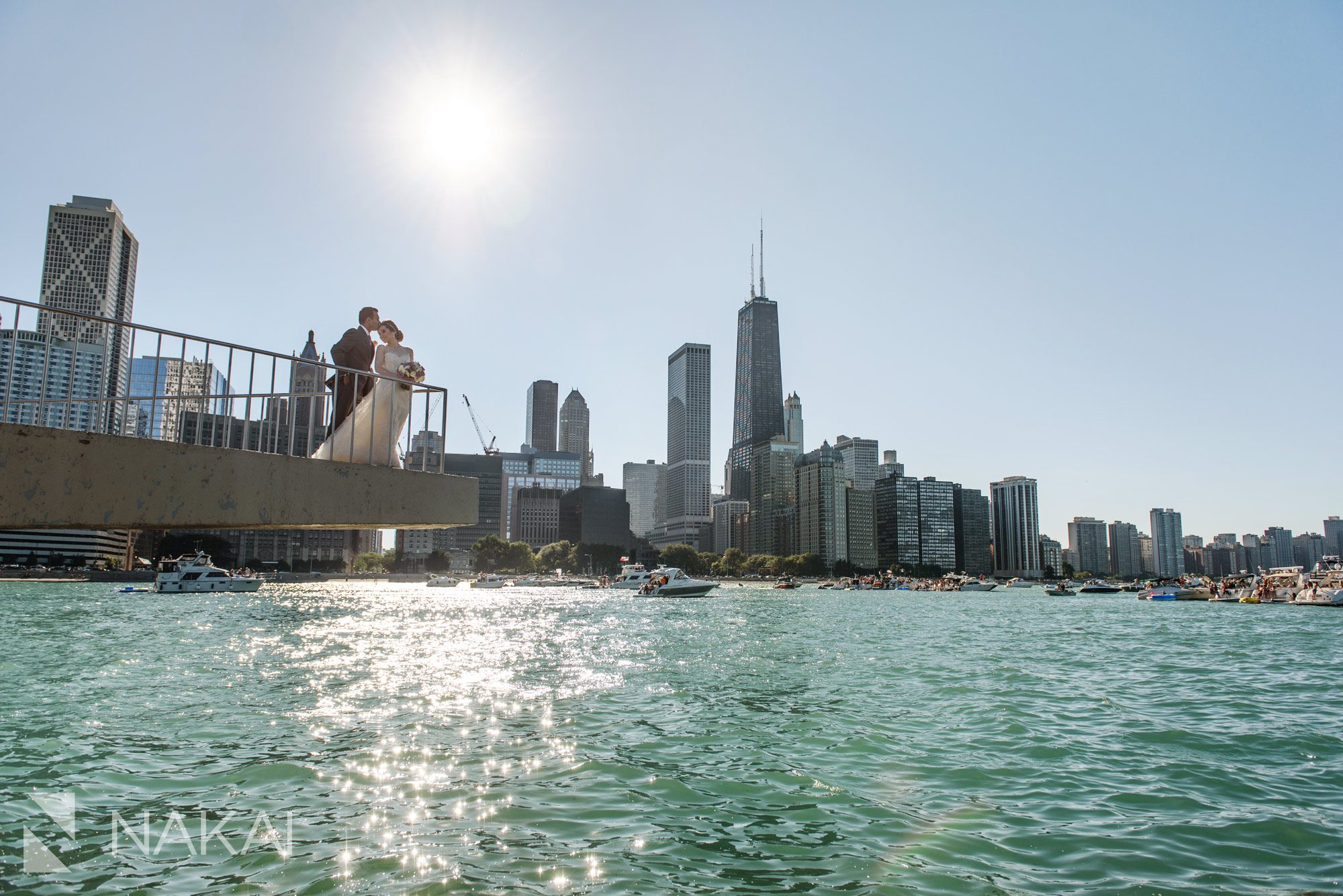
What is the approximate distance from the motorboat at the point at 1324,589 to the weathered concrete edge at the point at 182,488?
109m

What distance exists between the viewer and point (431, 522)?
10852 millimetres

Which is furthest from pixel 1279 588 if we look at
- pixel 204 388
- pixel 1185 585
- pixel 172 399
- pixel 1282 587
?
pixel 172 399

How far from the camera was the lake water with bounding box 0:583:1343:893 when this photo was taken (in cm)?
904

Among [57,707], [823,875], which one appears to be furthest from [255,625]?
[823,875]

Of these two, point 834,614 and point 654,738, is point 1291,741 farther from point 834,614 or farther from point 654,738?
point 834,614

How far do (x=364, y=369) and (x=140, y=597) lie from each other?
96.4 meters

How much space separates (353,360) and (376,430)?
1.41m

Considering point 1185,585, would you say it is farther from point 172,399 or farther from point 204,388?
point 172,399

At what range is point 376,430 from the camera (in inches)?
429

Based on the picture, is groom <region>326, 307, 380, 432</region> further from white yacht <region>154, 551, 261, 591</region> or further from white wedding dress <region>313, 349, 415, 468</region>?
white yacht <region>154, 551, 261, 591</region>

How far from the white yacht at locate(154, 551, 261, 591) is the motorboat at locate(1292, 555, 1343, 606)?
13833 cm

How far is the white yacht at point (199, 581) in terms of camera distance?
103 meters

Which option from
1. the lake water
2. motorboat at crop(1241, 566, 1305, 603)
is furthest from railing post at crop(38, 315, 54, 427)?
→ motorboat at crop(1241, 566, 1305, 603)

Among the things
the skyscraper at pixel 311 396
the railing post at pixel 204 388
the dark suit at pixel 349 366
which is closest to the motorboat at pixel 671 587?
the skyscraper at pixel 311 396
